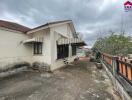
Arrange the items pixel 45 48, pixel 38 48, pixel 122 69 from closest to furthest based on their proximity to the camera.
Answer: pixel 122 69
pixel 45 48
pixel 38 48

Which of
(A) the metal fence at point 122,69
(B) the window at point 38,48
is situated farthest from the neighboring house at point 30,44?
(A) the metal fence at point 122,69

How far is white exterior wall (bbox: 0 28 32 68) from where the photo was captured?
7988mm

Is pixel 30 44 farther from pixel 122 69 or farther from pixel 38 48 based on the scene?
pixel 122 69

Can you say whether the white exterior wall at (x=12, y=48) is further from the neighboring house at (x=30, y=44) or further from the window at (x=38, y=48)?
the window at (x=38, y=48)

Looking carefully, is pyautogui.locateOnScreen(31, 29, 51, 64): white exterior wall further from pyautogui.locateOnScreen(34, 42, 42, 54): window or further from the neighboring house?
pyautogui.locateOnScreen(34, 42, 42, 54): window

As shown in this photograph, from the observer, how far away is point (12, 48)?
883 centimetres

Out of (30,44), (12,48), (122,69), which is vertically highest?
(30,44)

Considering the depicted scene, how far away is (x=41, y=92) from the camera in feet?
17.1

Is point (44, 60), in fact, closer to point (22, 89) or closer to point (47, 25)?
point (47, 25)

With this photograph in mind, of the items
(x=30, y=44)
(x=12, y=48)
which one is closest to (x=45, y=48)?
(x=30, y=44)

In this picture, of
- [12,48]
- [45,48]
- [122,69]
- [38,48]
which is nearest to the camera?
[122,69]

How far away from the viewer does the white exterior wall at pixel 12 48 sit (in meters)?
7.99

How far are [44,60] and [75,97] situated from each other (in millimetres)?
6091

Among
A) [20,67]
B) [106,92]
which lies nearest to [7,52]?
[20,67]
